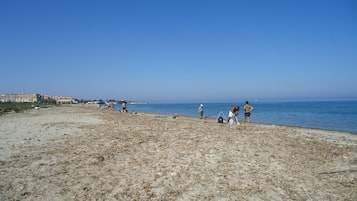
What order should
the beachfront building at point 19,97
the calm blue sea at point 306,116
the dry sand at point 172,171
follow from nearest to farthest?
the dry sand at point 172,171 → the calm blue sea at point 306,116 → the beachfront building at point 19,97

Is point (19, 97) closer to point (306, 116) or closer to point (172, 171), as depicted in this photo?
point (306, 116)

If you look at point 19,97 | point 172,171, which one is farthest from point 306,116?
point 19,97

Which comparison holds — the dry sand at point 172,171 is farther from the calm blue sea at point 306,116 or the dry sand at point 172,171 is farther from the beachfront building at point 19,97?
the beachfront building at point 19,97

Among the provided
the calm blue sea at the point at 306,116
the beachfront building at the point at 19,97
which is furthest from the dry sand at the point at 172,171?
the beachfront building at the point at 19,97

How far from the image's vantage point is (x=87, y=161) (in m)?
6.51

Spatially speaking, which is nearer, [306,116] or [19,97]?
[306,116]

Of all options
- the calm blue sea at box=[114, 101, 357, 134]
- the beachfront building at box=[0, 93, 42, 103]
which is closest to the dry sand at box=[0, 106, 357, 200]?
the calm blue sea at box=[114, 101, 357, 134]

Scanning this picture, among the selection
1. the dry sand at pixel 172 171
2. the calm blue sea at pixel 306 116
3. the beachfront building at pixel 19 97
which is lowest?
the calm blue sea at pixel 306 116

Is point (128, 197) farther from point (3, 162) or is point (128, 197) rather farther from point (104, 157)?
point (3, 162)

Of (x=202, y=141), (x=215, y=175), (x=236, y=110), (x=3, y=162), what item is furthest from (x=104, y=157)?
Answer: (x=236, y=110)

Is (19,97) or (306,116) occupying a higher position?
(19,97)

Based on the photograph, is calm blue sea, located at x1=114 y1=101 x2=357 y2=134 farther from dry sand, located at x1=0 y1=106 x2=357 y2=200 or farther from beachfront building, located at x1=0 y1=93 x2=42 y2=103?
beachfront building, located at x1=0 y1=93 x2=42 y2=103

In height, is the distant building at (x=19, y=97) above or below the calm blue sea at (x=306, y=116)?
above

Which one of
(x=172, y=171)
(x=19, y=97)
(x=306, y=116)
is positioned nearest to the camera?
(x=172, y=171)
